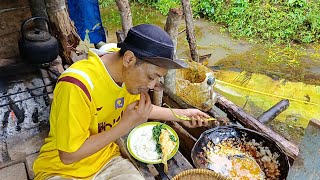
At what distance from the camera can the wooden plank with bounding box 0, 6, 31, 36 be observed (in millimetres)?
5523

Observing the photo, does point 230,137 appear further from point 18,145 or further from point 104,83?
point 18,145

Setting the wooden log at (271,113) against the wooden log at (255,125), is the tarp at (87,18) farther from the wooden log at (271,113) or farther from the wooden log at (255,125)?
the wooden log at (271,113)

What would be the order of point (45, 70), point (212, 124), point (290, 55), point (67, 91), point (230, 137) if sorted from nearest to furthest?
1. point (67, 91)
2. point (230, 137)
3. point (212, 124)
4. point (45, 70)
5. point (290, 55)

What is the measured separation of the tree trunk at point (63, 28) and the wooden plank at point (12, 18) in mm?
751

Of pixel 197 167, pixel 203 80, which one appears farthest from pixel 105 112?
pixel 203 80

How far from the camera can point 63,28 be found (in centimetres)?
514

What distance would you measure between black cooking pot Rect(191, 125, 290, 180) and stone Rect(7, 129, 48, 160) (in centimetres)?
198

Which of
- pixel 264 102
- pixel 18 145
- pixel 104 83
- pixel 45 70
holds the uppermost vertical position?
pixel 104 83

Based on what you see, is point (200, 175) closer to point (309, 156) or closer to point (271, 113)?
point (309, 156)

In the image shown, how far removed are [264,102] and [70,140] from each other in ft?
14.9

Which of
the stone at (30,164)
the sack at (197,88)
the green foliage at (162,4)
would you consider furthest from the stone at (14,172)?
the green foliage at (162,4)

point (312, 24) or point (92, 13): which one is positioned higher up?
point (92, 13)

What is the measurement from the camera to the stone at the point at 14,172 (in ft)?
11.5

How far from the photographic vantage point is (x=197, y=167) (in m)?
3.00
